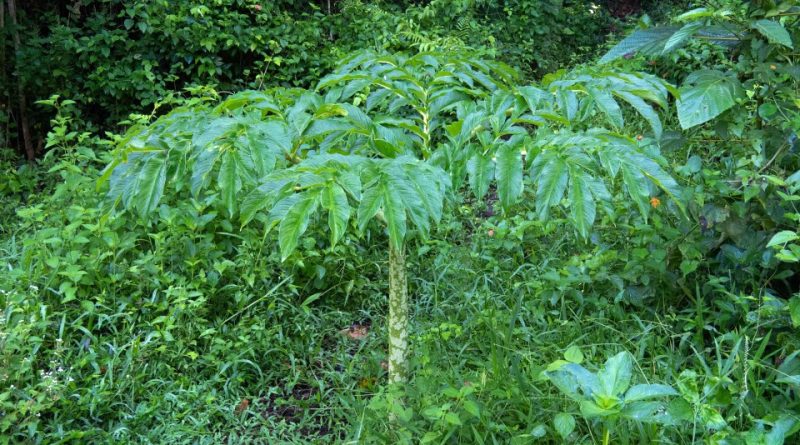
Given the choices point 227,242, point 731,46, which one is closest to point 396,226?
point 731,46

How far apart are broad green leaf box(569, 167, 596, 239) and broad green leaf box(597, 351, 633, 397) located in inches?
14.4

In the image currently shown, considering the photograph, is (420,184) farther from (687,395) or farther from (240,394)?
(240,394)

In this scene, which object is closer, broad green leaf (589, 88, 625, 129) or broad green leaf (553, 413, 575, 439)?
broad green leaf (553, 413, 575, 439)

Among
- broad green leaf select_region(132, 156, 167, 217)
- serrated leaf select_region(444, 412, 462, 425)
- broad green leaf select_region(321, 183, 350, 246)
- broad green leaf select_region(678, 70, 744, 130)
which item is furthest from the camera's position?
broad green leaf select_region(678, 70, 744, 130)

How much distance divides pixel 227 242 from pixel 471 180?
2034 millimetres

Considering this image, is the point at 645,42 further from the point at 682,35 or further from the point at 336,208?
the point at 336,208

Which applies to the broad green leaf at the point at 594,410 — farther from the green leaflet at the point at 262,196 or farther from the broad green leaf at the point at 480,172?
the green leaflet at the point at 262,196

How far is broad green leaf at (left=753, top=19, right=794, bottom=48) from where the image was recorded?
2256mm

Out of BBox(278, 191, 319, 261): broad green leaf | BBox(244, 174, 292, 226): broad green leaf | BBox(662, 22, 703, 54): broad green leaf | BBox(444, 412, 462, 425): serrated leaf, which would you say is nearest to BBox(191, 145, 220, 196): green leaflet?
BBox(244, 174, 292, 226): broad green leaf

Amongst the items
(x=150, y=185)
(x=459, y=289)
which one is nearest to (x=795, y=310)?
(x=459, y=289)

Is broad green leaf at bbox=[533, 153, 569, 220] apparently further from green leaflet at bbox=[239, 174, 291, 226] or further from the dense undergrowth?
green leaflet at bbox=[239, 174, 291, 226]

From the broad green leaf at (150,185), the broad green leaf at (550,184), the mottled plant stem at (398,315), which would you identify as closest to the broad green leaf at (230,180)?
the broad green leaf at (150,185)

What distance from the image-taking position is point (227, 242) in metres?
3.62

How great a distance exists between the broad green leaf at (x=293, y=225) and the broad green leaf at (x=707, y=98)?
1318mm
